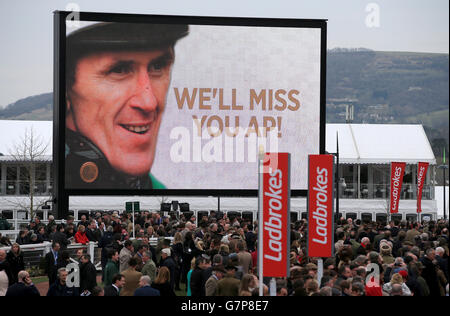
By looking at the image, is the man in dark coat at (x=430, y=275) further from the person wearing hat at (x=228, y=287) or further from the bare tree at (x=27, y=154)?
the bare tree at (x=27, y=154)

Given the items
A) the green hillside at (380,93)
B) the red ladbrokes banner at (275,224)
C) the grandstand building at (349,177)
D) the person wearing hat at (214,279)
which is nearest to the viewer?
the red ladbrokes banner at (275,224)

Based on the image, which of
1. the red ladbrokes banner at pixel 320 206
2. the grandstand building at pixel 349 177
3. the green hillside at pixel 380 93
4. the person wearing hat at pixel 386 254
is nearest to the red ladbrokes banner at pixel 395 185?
the green hillside at pixel 380 93

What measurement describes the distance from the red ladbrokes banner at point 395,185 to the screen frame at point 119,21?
2710 mm

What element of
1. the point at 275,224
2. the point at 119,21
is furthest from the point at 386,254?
the point at 119,21

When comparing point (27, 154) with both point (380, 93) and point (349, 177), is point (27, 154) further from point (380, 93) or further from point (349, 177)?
point (380, 93)

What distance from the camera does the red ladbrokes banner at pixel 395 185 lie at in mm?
26812

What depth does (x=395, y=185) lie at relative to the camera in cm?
2719

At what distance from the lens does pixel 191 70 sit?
26.6 meters

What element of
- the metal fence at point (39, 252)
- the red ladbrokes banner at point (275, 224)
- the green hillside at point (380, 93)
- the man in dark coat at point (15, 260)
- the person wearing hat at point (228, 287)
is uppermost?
the green hillside at point (380, 93)

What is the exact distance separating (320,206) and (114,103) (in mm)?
13914

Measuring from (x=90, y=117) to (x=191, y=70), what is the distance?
3.79 metres
